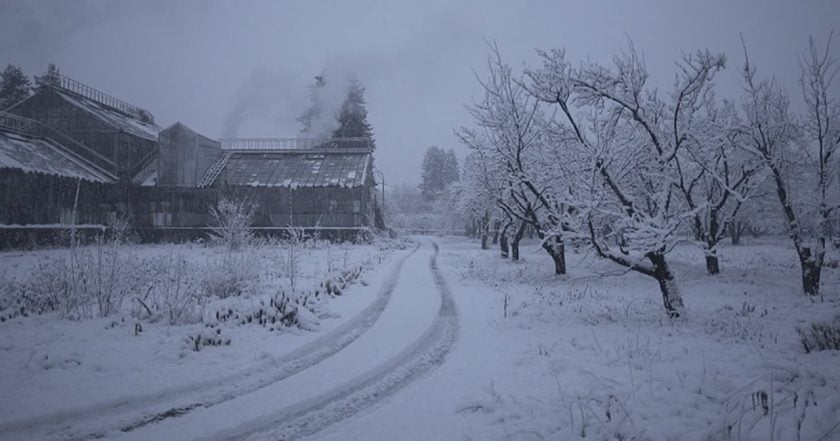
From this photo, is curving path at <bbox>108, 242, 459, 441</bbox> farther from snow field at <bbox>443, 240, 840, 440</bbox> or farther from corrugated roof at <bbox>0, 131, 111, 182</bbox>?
corrugated roof at <bbox>0, 131, 111, 182</bbox>

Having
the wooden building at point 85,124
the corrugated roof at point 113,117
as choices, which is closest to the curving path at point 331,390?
the wooden building at point 85,124

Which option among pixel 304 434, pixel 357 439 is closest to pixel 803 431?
pixel 357 439

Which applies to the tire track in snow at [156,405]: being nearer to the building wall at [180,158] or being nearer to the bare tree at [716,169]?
the bare tree at [716,169]

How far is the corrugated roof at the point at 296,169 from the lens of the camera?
32.6 metres

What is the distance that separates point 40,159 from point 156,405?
30364 mm

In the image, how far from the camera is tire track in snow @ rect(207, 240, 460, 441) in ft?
13.4

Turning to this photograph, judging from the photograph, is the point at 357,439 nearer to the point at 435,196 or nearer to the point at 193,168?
the point at 193,168

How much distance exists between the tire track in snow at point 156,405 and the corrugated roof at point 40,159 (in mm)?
27021

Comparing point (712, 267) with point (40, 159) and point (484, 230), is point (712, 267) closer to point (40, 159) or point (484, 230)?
point (484, 230)

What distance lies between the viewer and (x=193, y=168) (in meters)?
32.3

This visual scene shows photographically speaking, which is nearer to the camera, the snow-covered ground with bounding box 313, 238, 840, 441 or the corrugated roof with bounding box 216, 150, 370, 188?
the snow-covered ground with bounding box 313, 238, 840, 441

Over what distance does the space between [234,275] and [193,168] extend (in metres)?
26.1

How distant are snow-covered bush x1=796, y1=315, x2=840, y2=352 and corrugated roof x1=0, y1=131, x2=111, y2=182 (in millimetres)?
34746

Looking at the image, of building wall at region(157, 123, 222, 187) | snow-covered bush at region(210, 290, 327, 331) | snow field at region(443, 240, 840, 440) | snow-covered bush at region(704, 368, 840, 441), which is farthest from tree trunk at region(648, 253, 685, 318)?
building wall at region(157, 123, 222, 187)
